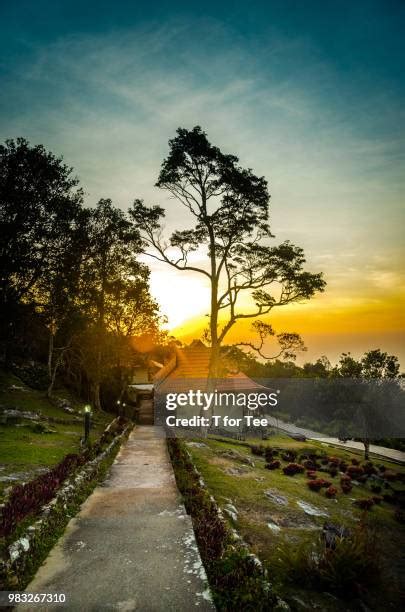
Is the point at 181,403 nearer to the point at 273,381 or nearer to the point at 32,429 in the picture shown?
the point at 32,429

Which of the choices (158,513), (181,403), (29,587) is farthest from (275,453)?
(29,587)

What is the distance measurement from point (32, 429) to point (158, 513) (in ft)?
44.2

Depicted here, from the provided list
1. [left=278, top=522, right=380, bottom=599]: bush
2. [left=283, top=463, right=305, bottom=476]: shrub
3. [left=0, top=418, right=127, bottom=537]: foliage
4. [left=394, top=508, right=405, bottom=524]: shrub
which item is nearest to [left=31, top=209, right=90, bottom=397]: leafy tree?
[left=0, top=418, right=127, bottom=537]: foliage

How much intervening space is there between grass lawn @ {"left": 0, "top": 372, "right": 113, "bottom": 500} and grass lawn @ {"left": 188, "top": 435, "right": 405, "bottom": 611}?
618cm

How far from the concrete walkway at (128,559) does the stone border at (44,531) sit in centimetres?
19

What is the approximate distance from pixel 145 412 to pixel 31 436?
1061 inches

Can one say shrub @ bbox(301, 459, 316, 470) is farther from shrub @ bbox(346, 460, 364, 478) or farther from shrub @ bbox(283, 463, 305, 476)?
shrub @ bbox(346, 460, 364, 478)

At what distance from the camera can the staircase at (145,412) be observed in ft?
131

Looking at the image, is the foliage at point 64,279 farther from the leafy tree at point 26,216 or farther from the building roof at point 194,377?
the building roof at point 194,377

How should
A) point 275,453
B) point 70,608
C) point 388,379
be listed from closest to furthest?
point 70,608 → point 275,453 → point 388,379

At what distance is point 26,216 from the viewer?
68.7ft

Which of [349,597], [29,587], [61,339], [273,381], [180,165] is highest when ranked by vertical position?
[180,165]

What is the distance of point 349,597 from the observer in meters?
6.48

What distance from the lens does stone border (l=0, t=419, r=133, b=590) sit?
5723 millimetres
